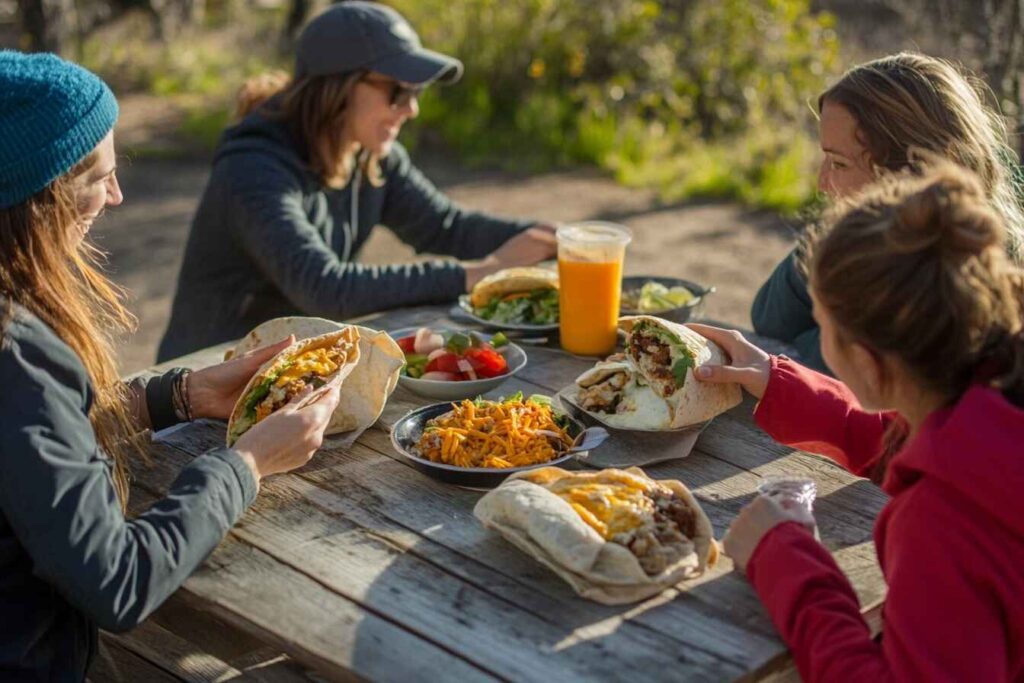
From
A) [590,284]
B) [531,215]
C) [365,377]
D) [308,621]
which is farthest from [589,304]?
[531,215]

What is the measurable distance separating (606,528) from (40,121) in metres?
1.25

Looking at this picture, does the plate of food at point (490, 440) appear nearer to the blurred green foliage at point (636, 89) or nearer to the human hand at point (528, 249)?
the human hand at point (528, 249)

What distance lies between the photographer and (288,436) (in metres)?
2.39

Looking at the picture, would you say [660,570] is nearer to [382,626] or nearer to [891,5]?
[382,626]

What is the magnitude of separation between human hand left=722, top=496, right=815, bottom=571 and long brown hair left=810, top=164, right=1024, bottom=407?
363 mm

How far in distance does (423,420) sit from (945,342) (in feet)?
3.97

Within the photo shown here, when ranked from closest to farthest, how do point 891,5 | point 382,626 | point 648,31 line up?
point 382,626 < point 648,31 < point 891,5

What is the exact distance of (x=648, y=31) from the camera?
Answer: 9.42 meters

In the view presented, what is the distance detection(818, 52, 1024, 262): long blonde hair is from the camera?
291cm

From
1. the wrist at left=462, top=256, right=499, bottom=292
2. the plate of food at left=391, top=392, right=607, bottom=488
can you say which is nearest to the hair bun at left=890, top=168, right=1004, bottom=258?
the plate of food at left=391, top=392, right=607, bottom=488

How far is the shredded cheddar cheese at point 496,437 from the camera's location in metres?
2.45

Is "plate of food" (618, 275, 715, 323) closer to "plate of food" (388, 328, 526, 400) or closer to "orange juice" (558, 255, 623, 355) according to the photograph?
"orange juice" (558, 255, 623, 355)

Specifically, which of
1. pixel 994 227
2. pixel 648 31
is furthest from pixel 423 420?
pixel 648 31

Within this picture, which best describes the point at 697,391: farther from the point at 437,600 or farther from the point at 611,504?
the point at 437,600
